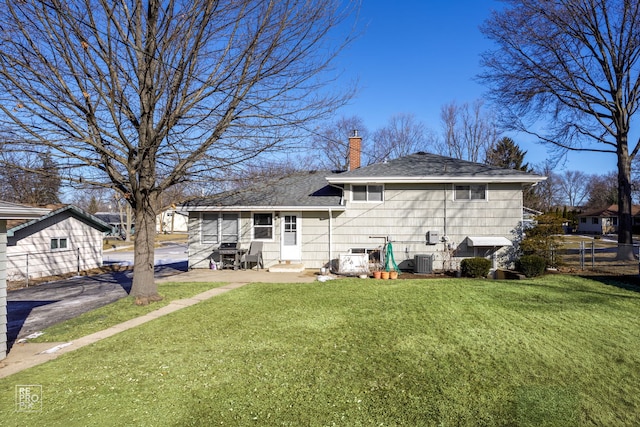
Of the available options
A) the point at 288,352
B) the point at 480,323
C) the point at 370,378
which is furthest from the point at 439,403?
the point at 480,323

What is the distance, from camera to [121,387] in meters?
3.82

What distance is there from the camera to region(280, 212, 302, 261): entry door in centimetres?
1338

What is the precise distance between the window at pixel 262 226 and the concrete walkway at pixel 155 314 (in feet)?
4.97

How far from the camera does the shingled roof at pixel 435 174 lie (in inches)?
482

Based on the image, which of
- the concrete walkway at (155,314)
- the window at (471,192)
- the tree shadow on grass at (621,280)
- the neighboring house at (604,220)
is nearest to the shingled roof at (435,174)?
the window at (471,192)

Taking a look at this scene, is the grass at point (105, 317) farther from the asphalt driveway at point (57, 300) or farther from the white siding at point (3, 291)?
the white siding at point (3, 291)

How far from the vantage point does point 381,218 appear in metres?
13.0

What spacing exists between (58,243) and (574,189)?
78.5 meters

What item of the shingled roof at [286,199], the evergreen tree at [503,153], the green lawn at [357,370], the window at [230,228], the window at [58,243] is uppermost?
the evergreen tree at [503,153]

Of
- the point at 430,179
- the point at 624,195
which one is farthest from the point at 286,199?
the point at 624,195

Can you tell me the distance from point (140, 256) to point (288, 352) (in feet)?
16.7

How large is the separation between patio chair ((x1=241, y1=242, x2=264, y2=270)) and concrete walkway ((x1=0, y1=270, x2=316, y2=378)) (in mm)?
467

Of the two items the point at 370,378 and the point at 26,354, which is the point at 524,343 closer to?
the point at 370,378

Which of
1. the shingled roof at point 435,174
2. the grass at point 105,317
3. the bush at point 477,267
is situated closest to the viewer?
the grass at point 105,317
